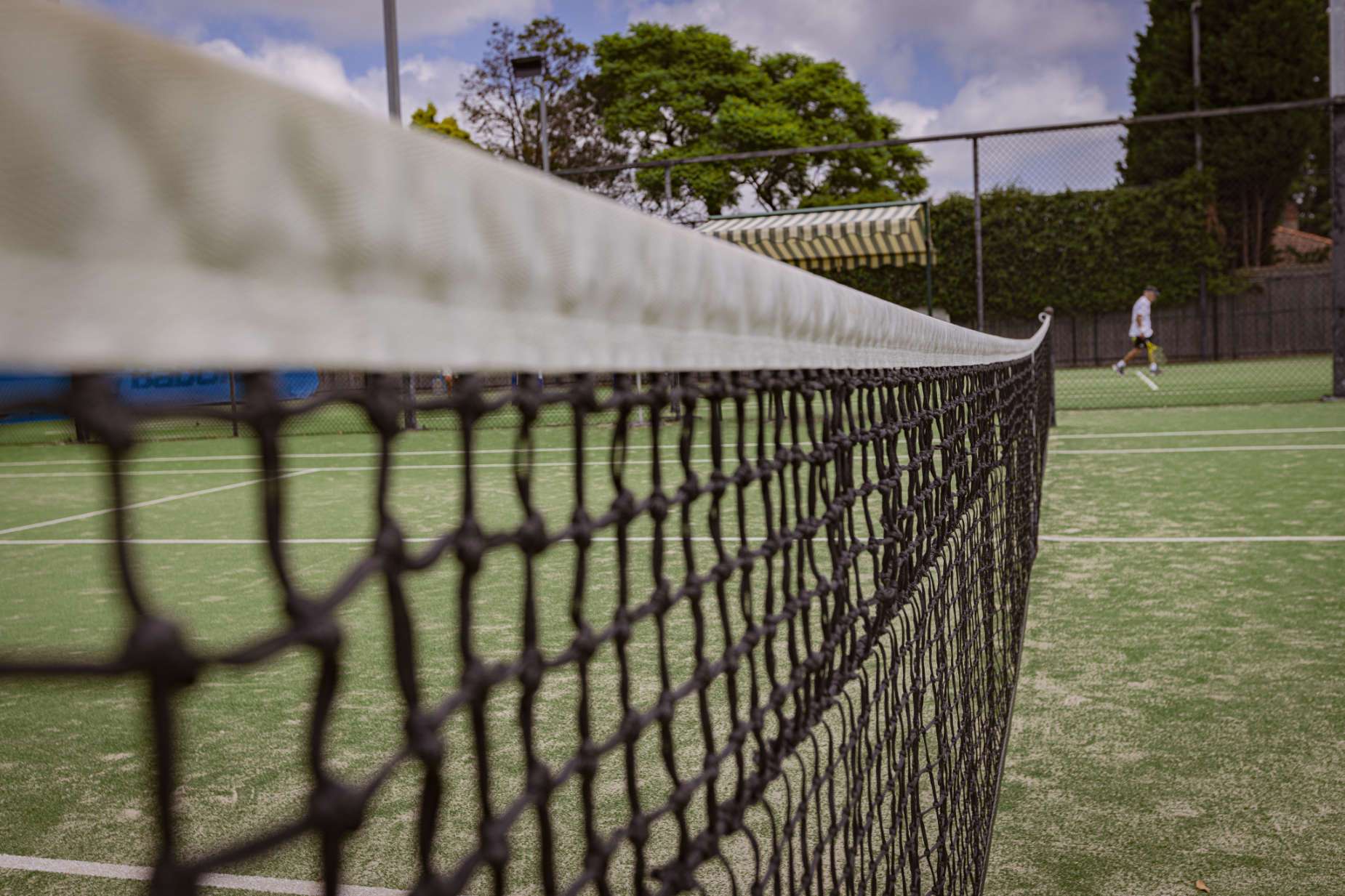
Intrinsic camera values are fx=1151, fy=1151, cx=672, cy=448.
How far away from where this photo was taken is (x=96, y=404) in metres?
0.34

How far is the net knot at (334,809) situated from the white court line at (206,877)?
1.52m

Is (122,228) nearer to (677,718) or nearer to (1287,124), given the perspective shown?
(677,718)

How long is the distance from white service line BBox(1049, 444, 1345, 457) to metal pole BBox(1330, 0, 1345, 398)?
9.42 ft

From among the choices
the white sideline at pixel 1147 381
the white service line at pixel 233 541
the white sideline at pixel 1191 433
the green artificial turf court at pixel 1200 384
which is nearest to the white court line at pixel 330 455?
the white sideline at pixel 1191 433

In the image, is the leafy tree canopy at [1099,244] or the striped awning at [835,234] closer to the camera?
the striped awning at [835,234]

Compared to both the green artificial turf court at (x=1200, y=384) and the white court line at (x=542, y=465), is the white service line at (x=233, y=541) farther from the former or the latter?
the green artificial turf court at (x=1200, y=384)

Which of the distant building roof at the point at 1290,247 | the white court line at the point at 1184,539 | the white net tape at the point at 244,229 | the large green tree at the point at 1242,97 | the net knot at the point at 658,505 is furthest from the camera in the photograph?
the large green tree at the point at 1242,97

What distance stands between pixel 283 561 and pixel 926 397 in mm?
1625

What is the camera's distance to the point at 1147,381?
47.0ft

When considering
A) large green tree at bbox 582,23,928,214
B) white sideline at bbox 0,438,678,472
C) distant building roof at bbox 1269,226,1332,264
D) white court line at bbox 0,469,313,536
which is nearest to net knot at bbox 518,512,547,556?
white court line at bbox 0,469,313,536

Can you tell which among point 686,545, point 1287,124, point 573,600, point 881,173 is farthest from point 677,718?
point 881,173

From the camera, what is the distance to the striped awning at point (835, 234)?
12.2m

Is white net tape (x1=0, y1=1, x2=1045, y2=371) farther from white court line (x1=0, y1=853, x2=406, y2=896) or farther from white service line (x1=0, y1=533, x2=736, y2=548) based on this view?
white service line (x1=0, y1=533, x2=736, y2=548)

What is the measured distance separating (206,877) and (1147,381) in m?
14.2
